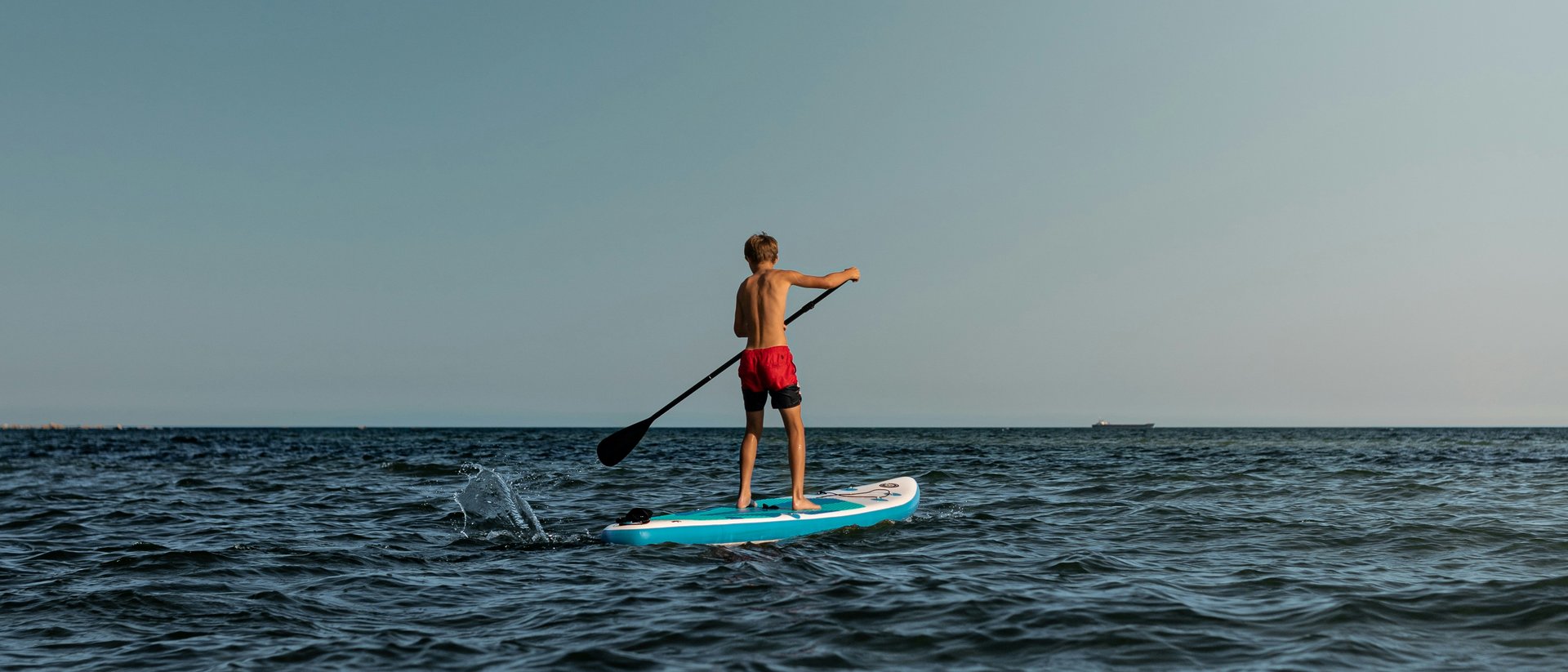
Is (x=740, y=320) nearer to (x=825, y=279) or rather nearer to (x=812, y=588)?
(x=825, y=279)

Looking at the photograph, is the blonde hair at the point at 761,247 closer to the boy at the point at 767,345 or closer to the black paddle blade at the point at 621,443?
the boy at the point at 767,345

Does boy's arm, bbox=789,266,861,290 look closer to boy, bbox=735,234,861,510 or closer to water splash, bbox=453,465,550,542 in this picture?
boy, bbox=735,234,861,510

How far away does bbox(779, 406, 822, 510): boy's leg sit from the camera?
7523mm

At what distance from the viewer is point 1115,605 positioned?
5.02 meters

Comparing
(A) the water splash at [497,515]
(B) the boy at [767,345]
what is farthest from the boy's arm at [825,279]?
(A) the water splash at [497,515]

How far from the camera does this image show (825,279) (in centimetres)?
767

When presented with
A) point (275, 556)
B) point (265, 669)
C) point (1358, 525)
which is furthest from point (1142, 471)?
point (265, 669)

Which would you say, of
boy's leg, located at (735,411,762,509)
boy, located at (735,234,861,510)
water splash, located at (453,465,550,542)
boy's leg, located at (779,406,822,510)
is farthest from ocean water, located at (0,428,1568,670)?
boy, located at (735,234,861,510)

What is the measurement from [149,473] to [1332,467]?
24.8 m

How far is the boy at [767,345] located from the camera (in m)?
7.55

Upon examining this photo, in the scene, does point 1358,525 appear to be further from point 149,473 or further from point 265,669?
point 149,473

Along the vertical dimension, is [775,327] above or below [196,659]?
above

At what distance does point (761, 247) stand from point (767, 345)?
803mm

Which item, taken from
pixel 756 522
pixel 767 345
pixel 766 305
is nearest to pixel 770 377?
pixel 767 345
